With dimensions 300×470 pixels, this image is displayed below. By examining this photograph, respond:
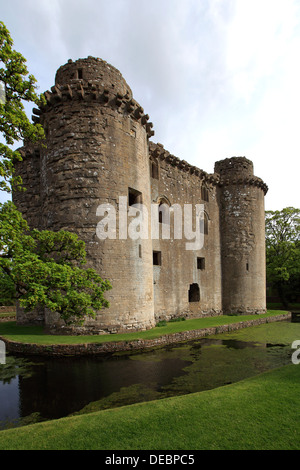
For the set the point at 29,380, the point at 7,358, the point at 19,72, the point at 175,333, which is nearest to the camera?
the point at 19,72

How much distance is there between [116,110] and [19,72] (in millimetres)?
8733

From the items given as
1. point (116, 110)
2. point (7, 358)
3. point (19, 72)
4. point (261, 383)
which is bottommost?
point (7, 358)

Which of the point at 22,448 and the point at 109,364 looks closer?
the point at 22,448

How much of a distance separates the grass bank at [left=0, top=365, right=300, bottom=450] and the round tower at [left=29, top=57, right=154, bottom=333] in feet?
25.5

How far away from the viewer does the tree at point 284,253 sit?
33.3 metres

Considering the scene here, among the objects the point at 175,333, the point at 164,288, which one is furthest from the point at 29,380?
the point at 164,288

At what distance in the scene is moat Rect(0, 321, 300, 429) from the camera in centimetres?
641

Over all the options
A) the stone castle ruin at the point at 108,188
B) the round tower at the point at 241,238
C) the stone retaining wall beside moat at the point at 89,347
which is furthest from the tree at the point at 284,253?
the stone retaining wall beside moat at the point at 89,347

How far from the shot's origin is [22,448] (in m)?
4.14

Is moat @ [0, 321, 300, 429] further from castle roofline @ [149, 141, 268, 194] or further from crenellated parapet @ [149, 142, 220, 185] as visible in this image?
castle roofline @ [149, 141, 268, 194]

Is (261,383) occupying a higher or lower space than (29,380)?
higher

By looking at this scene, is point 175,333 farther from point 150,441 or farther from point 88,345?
point 150,441

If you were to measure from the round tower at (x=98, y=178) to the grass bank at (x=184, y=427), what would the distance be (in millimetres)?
7775

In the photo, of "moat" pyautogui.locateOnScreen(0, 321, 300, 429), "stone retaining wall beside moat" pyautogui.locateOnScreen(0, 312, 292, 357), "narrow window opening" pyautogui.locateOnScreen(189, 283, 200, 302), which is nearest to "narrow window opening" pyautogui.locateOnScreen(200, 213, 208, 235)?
"narrow window opening" pyautogui.locateOnScreen(189, 283, 200, 302)
